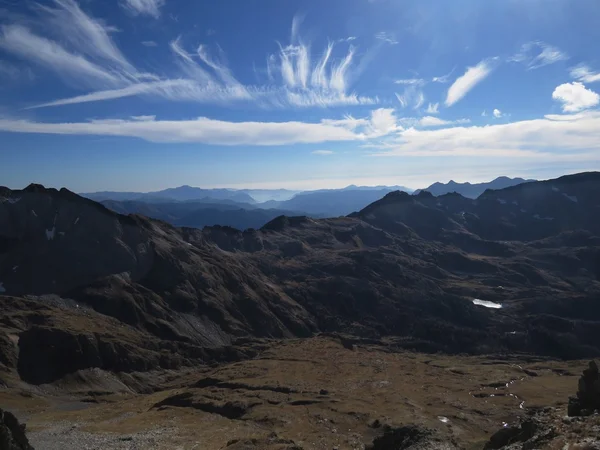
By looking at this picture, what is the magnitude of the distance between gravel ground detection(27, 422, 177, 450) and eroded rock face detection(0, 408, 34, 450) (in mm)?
13118

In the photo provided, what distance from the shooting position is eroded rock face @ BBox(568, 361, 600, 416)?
3156 cm

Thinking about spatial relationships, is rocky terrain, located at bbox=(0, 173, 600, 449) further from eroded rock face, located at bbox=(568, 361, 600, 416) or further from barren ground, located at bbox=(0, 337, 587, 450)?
eroded rock face, located at bbox=(568, 361, 600, 416)

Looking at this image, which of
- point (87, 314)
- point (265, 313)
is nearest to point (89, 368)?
point (87, 314)

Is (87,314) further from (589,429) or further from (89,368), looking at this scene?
(589,429)

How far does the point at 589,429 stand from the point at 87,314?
147 m

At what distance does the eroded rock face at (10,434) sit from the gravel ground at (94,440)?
13.1 metres

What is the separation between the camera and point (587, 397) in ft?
107

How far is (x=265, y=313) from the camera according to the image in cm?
18562

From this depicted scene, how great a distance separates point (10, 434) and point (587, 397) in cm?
4548

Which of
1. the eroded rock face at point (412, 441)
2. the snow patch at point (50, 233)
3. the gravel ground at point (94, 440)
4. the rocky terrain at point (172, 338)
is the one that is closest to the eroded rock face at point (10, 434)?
the gravel ground at point (94, 440)

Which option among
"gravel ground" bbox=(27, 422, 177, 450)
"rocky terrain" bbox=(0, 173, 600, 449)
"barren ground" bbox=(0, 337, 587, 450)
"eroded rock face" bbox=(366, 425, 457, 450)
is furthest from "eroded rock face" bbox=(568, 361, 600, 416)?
"gravel ground" bbox=(27, 422, 177, 450)

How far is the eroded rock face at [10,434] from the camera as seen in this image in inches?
1491

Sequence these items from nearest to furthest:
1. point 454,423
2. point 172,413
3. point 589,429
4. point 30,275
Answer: point 589,429 → point 454,423 → point 172,413 → point 30,275

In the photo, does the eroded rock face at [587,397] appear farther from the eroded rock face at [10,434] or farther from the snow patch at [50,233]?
the snow patch at [50,233]
